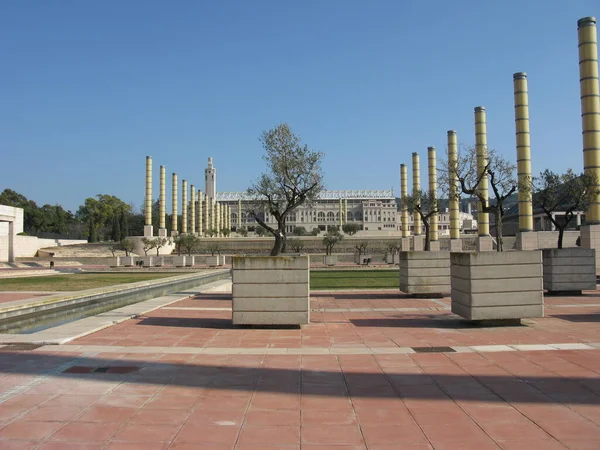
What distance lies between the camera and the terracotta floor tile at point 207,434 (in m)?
3.51

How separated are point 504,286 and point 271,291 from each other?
3.83 meters

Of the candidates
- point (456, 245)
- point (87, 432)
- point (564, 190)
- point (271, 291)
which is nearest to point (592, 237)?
point (564, 190)

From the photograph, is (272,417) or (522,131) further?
(522,131)

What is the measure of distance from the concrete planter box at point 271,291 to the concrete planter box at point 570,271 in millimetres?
8359

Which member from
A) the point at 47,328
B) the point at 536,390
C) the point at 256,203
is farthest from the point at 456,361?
the point at 256,203

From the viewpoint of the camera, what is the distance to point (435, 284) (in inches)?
523

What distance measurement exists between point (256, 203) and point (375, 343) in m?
9.14

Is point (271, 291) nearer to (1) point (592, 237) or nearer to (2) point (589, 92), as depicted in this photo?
(1) point (592, 237)

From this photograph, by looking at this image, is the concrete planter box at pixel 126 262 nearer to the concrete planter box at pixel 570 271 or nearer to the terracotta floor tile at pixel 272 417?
the concrete planter box at pixel 570 271

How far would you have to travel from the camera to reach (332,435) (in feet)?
11.9

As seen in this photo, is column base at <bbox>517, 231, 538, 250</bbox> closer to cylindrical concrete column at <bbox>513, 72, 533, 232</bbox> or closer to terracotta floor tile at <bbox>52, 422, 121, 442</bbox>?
cylindrical concrete column at <bbox>513, 72, 533, 232</bbox>

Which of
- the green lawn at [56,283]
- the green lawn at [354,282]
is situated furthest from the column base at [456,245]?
the green lawn at [56,283]

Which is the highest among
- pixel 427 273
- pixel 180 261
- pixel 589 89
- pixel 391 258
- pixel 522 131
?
pixel 589 89

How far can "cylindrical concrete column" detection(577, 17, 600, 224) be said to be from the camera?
87.8 feet
